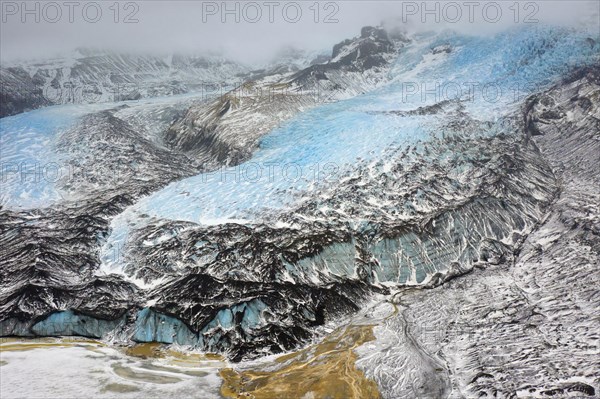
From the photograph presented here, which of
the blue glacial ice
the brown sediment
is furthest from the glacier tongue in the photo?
the brown sediment

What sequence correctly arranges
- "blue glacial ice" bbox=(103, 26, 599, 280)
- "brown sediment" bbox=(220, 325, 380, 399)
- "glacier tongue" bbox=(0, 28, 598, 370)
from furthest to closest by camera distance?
1. "blue glacial ice" bbox=(103, 26, 599, 280)
2. "glacier tongue" bbox=(0, 28, 598, 370)
3. "brown sediment" bbox=(220, 325, 380, 399)

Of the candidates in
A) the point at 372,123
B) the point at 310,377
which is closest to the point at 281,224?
the point at 310,377

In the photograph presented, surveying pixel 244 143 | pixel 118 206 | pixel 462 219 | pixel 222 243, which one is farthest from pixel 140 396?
pixel 244 143

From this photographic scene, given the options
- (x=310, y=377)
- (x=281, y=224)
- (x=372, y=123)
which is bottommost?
(x=310, y=377)

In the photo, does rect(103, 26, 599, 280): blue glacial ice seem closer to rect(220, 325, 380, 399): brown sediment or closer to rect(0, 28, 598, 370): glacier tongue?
rect(0, 28, 598, 370): glacier tongue

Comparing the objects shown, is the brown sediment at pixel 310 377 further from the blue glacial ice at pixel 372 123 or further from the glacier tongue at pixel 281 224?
the blue glacial ice at pixel 372 123

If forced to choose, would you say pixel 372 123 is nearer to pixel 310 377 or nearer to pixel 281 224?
pixel 281 224

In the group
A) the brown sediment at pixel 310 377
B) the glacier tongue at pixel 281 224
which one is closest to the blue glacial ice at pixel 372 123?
the glacier tongue at pixel 281 224

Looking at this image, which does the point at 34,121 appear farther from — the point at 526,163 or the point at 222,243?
the point at 526,163
